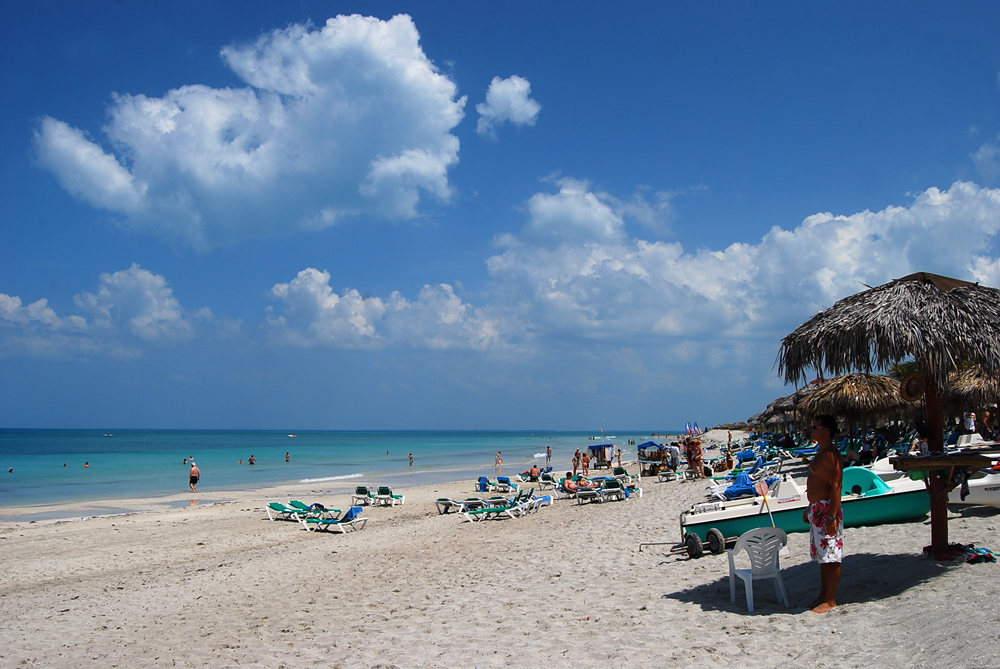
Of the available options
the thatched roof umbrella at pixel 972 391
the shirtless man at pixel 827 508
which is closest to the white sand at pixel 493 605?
the shirtless man at pixel 827 508

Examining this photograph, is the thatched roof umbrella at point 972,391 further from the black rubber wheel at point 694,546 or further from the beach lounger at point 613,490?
the black rubber wheel at point 694,546

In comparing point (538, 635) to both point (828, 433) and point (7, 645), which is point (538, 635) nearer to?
point (828, 433)

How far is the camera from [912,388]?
611 centimetres

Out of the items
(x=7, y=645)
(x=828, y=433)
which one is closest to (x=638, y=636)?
(x=828, y=433)

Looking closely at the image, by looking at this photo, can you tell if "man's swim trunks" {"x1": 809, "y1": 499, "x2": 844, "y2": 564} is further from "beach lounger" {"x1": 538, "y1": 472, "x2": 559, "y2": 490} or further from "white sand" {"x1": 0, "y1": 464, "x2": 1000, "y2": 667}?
"beach lounger" {"x1": 538, "y1": 472, "x2": 559, "y2": 490}

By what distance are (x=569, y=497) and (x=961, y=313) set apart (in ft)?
43.4

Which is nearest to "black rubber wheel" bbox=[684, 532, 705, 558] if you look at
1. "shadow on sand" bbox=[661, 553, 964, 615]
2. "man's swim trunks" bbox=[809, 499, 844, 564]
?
"shadow on sand" bbox=[661, 553, 964, 615]

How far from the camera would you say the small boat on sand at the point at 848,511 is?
825 cm

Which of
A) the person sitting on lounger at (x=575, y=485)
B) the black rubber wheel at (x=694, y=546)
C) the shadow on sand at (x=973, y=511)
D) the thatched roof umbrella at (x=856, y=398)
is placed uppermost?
the thatched roof umbrella at (x=856, y=398)

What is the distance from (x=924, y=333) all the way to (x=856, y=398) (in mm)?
13878

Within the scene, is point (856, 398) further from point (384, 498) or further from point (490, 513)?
point (384, 498)

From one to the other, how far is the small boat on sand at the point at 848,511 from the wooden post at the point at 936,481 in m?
2.24

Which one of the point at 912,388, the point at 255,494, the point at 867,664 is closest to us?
the point at 867,664

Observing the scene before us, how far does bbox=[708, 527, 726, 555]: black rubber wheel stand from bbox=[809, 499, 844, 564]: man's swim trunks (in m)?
2.82
